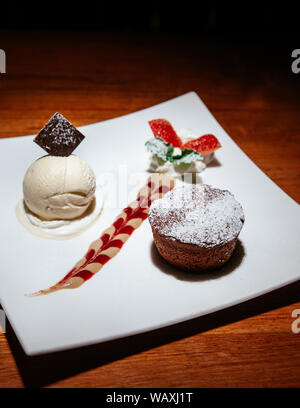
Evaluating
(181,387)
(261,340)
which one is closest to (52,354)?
(181,387)

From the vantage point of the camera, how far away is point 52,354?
1525 mm

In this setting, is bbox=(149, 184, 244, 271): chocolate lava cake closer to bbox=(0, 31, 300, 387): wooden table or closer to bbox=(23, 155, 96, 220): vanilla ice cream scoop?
bbox=(0, 31, 300, 387): wooden table

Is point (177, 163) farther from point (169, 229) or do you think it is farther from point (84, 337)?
point (84, 337)

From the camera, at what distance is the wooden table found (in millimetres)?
1499

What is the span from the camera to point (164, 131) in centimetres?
235

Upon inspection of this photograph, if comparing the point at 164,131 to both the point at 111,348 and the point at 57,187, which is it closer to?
the point at 57,187

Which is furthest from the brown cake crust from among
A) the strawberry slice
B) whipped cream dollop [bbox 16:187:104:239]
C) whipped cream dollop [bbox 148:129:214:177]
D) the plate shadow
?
the strawberry slice

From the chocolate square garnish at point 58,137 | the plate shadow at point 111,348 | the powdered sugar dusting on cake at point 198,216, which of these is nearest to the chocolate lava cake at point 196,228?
the powdered sugar dusting on cake at point 198,216

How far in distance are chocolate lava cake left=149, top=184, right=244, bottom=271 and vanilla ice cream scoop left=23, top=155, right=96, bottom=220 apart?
1.26 ft

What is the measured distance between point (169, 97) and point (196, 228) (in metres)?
1.53

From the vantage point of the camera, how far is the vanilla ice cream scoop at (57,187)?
1.92m

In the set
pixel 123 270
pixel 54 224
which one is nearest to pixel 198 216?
pixel 123 270

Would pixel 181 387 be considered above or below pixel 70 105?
A: below
